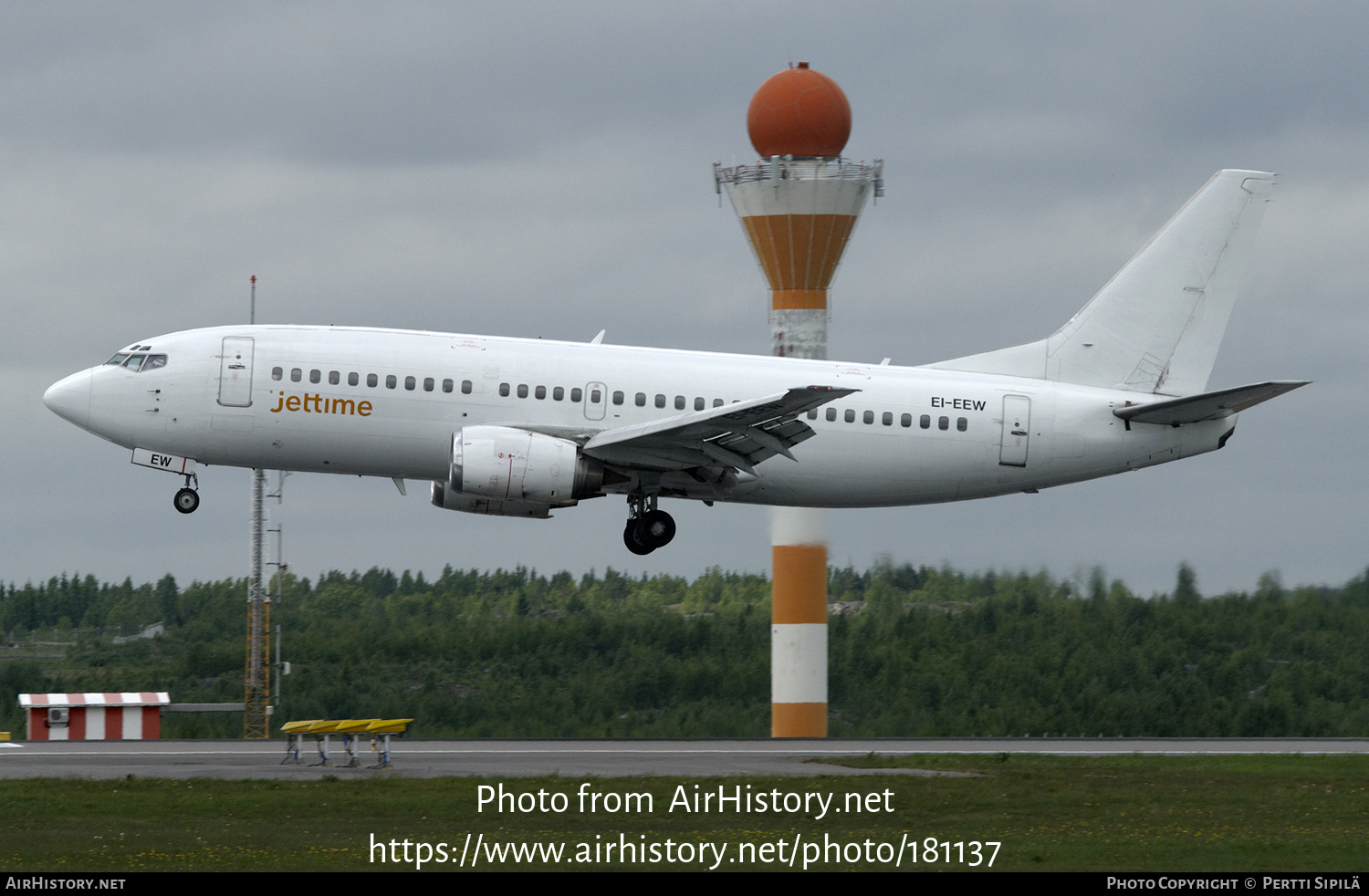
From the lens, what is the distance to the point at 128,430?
3731 centimetres

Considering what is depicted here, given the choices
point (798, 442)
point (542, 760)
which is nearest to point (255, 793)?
point (542, 760)

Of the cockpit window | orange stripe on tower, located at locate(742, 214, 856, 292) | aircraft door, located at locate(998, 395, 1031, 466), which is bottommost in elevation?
aircraft door, located at locate(998, 395, 1031, 466)

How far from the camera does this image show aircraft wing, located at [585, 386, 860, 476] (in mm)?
35344

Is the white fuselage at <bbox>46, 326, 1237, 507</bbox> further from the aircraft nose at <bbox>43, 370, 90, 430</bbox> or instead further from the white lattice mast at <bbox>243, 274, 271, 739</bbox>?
the white lattice mast at <bbox>243, 274, 271, 739</bbox>

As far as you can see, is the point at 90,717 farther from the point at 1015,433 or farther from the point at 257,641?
the point at 1015,433

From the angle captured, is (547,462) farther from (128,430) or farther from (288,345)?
(128,430)

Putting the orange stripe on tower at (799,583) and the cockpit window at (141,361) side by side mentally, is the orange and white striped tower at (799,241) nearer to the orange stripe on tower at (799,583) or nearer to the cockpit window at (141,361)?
the orange stripe on tower at (799,583)

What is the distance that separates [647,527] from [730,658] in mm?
31509

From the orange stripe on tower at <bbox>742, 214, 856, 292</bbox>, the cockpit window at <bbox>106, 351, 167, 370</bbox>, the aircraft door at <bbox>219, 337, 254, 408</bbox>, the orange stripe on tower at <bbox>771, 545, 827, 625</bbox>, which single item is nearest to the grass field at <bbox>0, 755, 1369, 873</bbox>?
the aircraft door at <bbox>219, 337, 254, 408</bbox>

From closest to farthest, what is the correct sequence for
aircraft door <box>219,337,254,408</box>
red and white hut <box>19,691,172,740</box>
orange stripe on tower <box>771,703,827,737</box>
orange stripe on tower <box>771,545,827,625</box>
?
aircraft door <box>219,337,254,408</box>
red and white hut <box>19,691,172,740</box>
orange stripe on tower <box>771,545,827,625</box>
orange stripe on tower <box>771,703,827,737</box>

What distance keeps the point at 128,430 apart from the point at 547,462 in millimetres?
8935

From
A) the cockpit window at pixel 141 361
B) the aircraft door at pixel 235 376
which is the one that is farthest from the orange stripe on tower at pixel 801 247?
the cockpit window at pixel 141 361

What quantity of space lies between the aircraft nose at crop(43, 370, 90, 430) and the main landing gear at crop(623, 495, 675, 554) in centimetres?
1172

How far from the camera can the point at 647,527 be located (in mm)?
39156
